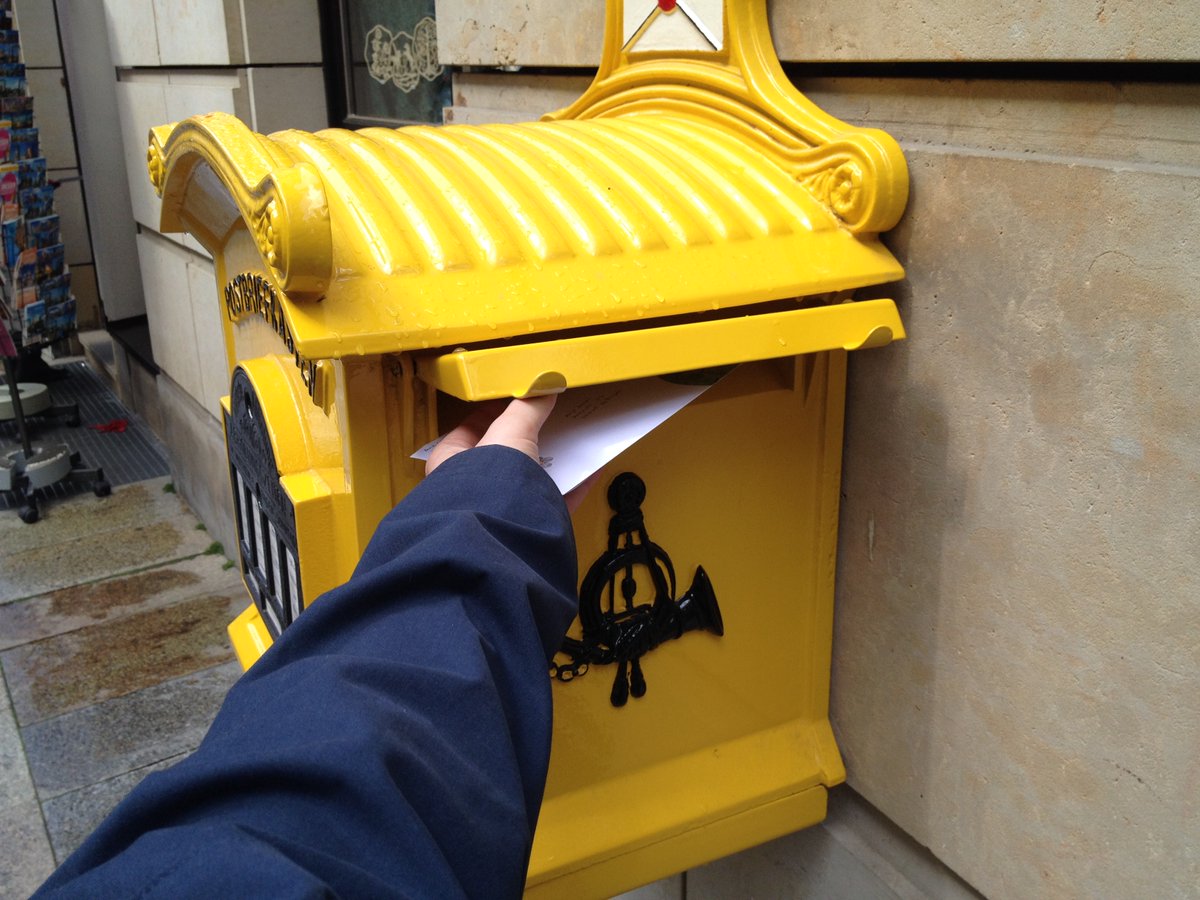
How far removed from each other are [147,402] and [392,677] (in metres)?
6.54

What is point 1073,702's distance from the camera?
156cm

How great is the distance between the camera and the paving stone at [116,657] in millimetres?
3928

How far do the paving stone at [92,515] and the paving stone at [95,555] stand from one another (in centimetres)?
5

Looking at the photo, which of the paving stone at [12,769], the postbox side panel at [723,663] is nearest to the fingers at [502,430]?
the postbox side panel at [723,663]

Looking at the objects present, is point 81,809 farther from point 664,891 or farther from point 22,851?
point 664,891

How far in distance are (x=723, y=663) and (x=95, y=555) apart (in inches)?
167

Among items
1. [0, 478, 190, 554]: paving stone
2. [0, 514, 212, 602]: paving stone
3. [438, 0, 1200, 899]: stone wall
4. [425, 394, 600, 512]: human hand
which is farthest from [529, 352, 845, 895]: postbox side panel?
[0, 478, 190, 554]: paving stone

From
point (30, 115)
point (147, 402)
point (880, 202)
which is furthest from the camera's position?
point (147, 402)

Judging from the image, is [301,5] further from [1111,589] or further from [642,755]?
[1111,589]

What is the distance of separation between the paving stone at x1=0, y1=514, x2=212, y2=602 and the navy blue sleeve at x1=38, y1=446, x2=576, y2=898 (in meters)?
4.29

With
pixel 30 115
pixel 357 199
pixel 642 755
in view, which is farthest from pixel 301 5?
pixel 642 755

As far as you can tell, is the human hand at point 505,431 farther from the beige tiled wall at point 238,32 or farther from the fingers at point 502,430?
the beige tiled wall at point 238,32

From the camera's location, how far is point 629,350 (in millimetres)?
1385

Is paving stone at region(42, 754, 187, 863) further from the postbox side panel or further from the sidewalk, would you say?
the postbox side panel
